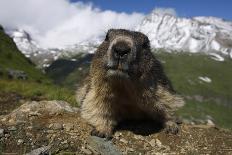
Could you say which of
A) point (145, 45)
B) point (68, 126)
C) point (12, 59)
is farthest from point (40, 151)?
point (12, 59)

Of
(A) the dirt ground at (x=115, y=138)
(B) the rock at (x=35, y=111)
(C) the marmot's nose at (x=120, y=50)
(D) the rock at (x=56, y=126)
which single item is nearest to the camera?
(C) the marmot's nose at (x=120, y=50)

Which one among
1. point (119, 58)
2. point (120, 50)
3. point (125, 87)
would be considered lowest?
point (125, 87)

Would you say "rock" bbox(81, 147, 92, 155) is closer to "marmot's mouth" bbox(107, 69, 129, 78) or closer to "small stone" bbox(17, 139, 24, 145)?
"small stone" bbox(17, 139, 24, 145)

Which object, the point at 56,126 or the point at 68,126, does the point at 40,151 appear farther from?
the point at 68,126

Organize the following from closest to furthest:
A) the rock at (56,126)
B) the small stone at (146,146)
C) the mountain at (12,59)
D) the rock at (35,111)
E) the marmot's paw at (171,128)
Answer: the small stone at (146,146) → the rock at (56,126) → the marmot's paw at (171,128) → the rock at (35,111) → the mountain at (12,59)

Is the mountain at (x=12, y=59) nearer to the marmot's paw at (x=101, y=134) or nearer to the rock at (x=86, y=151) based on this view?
the marmot's paw at (x=101, y=134)

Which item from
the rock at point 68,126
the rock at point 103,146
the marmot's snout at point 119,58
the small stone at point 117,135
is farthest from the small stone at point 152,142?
the marmot's snout at point 119,58

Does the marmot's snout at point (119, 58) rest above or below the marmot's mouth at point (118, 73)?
above

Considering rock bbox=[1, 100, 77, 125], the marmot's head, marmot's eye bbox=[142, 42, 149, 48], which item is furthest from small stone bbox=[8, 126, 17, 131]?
marmot's eye bbox=[142, 42, 149, 48]
